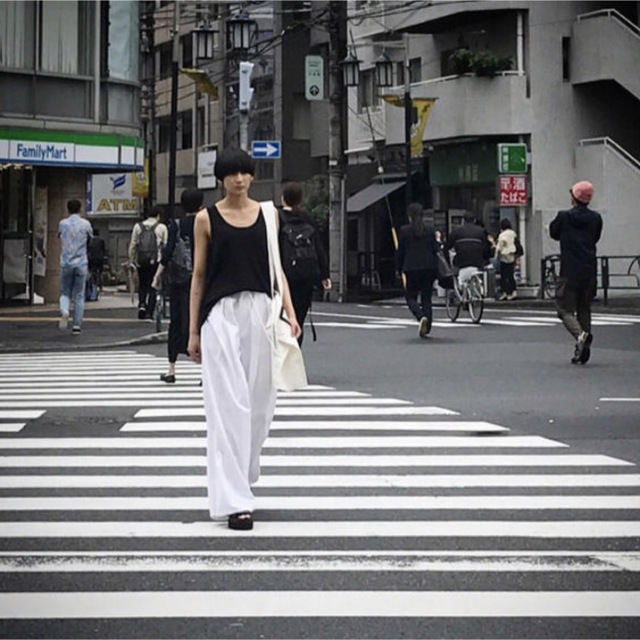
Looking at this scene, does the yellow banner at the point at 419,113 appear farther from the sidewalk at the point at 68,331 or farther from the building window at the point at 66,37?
the sidewalk at the point at 68,331

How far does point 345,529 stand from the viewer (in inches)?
290

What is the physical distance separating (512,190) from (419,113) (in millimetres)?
4688

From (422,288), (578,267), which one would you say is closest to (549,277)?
(422,288)

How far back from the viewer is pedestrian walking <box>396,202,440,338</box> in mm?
21516

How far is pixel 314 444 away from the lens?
10.5 metres

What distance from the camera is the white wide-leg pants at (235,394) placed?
24.5 ft

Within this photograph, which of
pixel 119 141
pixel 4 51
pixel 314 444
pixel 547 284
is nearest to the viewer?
pixel 314 444

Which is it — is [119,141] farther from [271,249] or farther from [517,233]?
[271,249]

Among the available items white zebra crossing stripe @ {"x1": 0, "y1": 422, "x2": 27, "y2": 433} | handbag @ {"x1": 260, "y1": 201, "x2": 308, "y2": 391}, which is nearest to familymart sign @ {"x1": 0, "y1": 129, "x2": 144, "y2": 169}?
white zebra crossing stripe @ {"x1": 0, "y1": 422, "x2": 27, "y2": 433}

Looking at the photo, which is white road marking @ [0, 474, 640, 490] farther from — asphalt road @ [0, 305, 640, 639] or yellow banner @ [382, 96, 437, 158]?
yellow banner @ [382, 96, 437, 158]

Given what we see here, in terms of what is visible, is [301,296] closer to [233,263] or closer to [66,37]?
[233,263]

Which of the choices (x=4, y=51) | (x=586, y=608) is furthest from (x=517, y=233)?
(x=586, y=608)

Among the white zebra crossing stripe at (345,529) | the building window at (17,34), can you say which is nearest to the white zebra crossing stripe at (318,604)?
the white zebra crossing stripe at (345,529)

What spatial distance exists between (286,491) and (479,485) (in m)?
1.03
